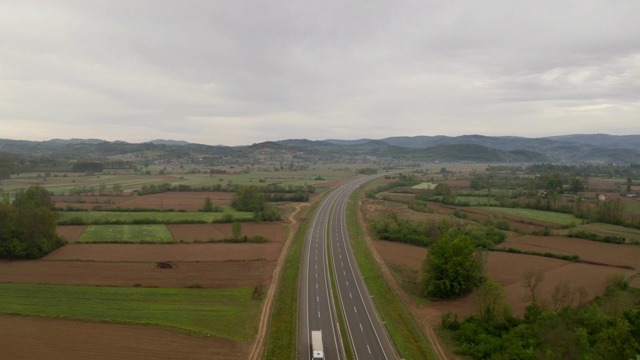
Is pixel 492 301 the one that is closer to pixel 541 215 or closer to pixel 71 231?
pixel 541 215

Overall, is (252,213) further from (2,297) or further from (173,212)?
(2,297)

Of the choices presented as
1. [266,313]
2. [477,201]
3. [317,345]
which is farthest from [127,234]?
[477,201]

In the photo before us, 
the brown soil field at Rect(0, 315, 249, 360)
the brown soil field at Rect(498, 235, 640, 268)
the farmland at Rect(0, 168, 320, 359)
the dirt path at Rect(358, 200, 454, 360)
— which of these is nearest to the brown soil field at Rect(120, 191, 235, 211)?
the farmland at Rect(0, 168, 320, 359)

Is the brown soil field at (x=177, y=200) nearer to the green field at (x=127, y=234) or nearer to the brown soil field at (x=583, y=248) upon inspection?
the green field at (x=127, y=234)

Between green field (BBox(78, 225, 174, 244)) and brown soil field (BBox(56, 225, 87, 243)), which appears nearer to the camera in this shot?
green field (BBox(78, 225, 174, 244))

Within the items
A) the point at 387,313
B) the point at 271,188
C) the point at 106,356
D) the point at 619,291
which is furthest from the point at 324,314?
the point at 271,188

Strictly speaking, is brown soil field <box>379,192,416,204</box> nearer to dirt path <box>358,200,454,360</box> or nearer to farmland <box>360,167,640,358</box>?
farmland <box>360,167,640,358</box>
